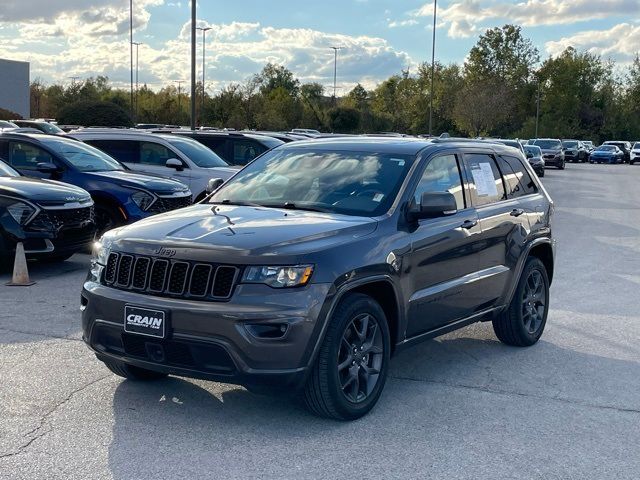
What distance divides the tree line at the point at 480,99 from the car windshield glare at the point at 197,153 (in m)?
48.2

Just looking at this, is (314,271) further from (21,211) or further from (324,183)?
(21,211)

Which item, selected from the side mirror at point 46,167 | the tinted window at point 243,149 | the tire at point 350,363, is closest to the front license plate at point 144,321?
the tire at point 350,363

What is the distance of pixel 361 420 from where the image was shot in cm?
516

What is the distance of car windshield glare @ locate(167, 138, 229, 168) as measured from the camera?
15.0 m

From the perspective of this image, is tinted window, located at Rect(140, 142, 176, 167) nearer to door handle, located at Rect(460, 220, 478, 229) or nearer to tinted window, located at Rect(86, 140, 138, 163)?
tinted window, located at Rect(86, 140, 138, 163)

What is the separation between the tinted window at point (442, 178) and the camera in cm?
599

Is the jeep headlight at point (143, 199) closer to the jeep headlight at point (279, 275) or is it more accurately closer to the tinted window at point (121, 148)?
the tinted window at point (121, 148)

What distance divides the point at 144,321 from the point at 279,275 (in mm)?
828

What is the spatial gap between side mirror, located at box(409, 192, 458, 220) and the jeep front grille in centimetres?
150

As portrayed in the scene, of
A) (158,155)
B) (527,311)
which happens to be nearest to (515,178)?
(527,311)

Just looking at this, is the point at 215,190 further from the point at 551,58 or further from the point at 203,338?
the point at 551,58

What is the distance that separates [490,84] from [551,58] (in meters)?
21.9

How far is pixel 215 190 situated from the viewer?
6645mm

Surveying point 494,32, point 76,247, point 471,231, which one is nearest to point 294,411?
point 471,231
